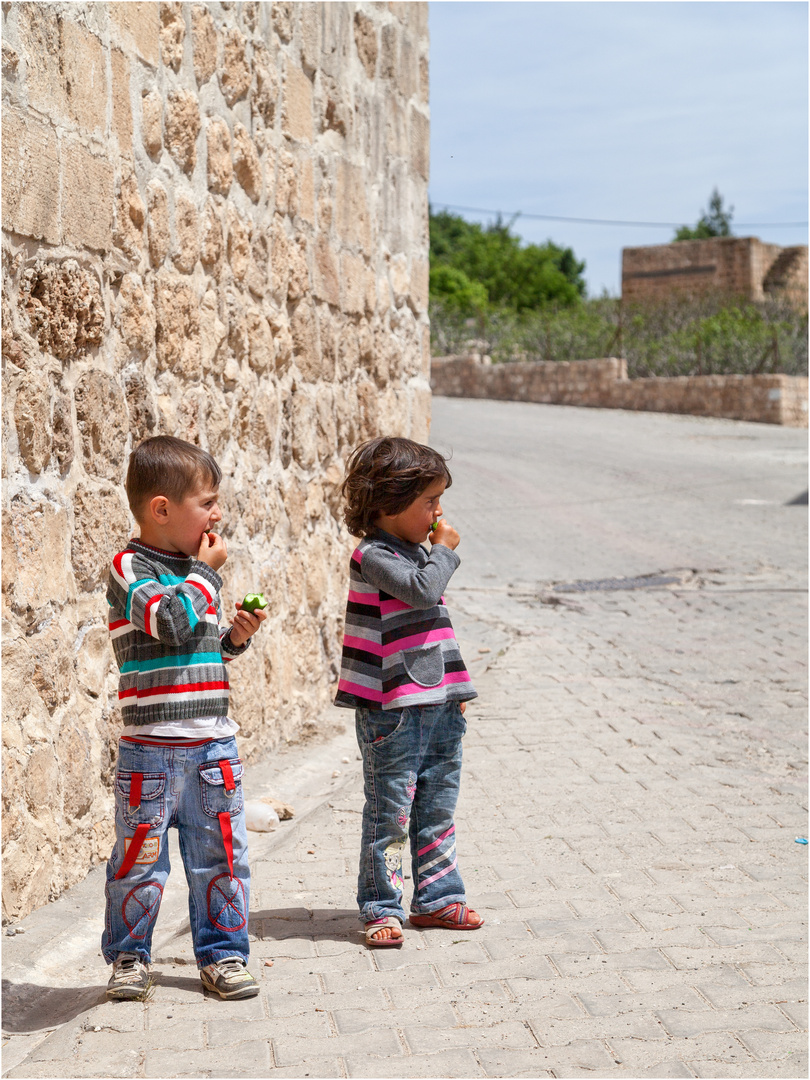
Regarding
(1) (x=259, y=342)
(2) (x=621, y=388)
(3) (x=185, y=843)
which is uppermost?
(1) (x=259, y=342)

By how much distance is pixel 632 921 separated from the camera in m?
3.30

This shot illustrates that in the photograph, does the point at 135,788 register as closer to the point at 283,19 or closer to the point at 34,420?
the point at 34,420

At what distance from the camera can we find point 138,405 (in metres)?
3.79

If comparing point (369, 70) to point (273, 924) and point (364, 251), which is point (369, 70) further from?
point (273, 924)

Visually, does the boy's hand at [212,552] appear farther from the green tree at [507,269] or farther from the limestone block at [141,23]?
the green tree at [507,269]

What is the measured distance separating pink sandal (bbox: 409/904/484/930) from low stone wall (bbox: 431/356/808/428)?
2063 cm

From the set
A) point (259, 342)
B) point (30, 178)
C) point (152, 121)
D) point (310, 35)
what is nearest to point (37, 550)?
point (30, 178)

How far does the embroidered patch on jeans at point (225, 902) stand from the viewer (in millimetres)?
2809

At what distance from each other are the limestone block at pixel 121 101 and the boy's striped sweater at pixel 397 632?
154 centimetres

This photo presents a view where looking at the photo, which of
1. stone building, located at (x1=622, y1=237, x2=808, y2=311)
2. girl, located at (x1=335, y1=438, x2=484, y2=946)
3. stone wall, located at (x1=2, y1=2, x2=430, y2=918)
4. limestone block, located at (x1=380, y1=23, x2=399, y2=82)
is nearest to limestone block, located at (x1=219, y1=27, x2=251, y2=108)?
stone wall, located at (x1=2, y1=2, x2=430, y2=918)

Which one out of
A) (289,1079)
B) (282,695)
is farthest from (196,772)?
(282,695)

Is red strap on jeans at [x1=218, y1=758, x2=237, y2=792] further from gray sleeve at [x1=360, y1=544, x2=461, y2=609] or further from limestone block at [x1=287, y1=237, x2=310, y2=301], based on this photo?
limestone block at [x1=287, y1=237, x2=310, y2=301]

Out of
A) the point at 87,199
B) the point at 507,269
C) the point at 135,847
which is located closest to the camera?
the point at 135,847

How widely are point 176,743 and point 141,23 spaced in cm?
240
